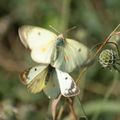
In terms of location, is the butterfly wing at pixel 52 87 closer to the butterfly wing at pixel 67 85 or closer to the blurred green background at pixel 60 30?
the butterfly wing at pixel 67 85

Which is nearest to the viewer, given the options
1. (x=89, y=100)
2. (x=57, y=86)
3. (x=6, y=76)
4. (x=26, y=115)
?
(x=57, y=86)

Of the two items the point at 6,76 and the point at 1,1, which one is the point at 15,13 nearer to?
the point at 1,1

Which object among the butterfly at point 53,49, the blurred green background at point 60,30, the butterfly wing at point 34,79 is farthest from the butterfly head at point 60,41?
the blurred green background at point 60,30

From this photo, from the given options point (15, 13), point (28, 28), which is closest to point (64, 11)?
point (15, 13)

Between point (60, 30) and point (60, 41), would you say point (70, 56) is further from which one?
point (60, 30)

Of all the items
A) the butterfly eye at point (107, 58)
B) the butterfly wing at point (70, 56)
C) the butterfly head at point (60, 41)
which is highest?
the butterfly head at point (60, 41)

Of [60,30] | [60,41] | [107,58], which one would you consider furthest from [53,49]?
[60,30]

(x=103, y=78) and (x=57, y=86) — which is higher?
(x=57, y=86)
